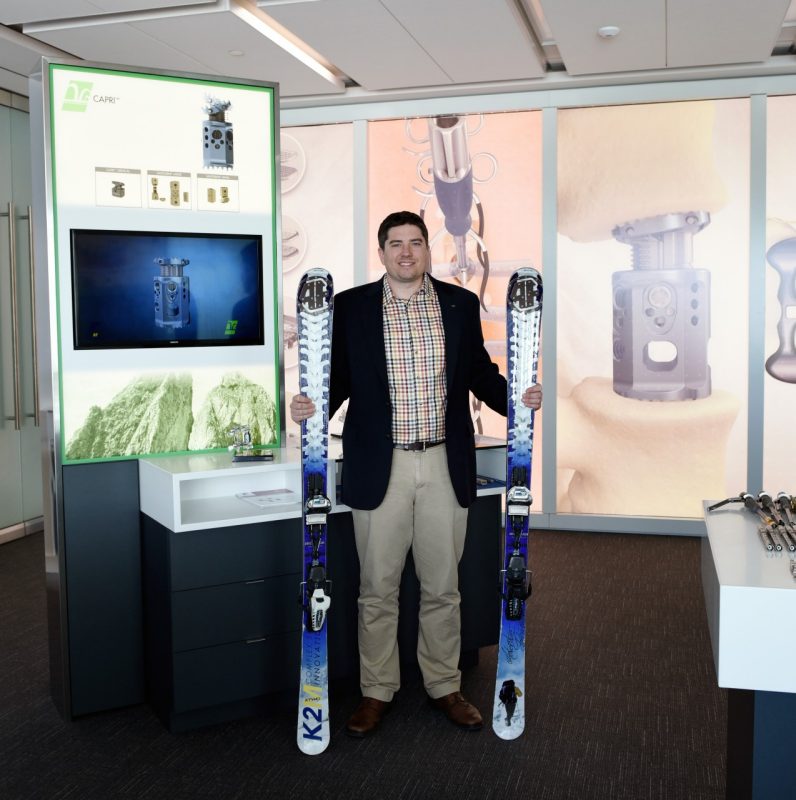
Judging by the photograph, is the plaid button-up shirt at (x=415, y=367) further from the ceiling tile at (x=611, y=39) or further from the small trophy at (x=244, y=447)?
the ceiling tile at (x=611, y=39)

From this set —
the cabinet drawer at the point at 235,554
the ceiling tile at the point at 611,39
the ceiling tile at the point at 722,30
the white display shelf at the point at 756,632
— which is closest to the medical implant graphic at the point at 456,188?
the ceiling tile at the point at 611,39

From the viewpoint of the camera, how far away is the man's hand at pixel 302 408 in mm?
3039

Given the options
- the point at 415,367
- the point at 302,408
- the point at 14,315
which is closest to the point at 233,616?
the point at 302,408

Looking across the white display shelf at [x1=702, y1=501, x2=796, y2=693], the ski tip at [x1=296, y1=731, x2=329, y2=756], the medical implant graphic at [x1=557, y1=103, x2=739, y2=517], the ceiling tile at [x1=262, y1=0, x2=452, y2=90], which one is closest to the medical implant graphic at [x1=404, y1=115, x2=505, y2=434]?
the ceiling tile at [x1=262, y1=0, x2=452, y2=90]

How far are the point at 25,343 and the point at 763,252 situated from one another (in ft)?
15.5

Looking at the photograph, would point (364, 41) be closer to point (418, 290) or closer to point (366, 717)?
point (418, 290)

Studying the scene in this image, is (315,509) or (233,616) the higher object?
(315,509)

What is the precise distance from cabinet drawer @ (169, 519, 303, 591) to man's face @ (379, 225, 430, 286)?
3.22 ft

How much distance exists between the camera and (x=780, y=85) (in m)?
5.64

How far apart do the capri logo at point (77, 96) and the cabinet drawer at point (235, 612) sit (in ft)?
5.65

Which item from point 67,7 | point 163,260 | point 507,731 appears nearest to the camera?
point 507,731

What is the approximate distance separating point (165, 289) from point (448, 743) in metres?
1.89

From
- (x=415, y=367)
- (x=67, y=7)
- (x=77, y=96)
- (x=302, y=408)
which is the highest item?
(x=67, y=7)

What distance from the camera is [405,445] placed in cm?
318
